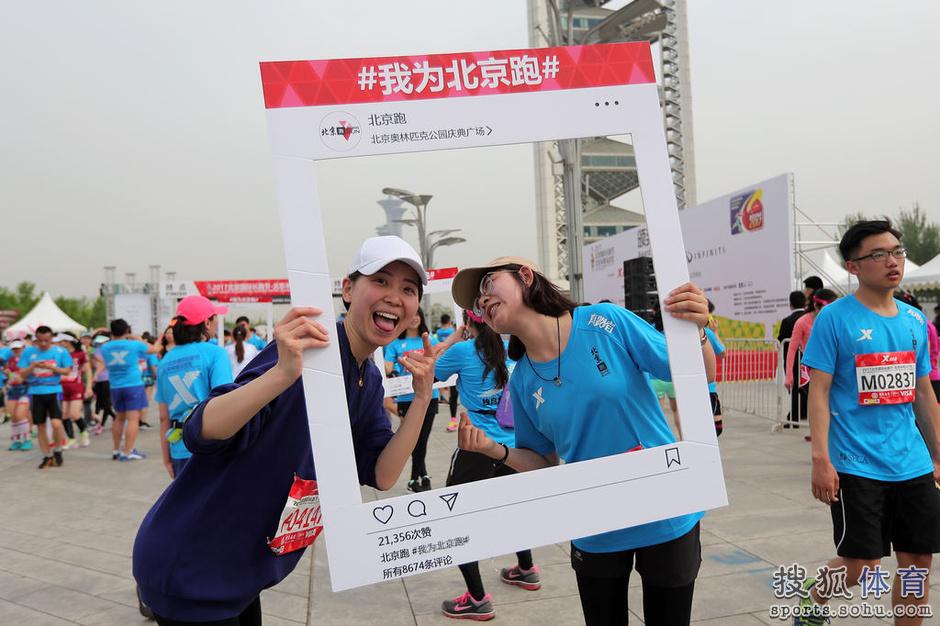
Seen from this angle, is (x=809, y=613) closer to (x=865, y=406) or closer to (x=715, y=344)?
(x=865, y=406)

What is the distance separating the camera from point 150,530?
1711 millimetres

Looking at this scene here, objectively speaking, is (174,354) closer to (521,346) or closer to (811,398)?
(521,346)

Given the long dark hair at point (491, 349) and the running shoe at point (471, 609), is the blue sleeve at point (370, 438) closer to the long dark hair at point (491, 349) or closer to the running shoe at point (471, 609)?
the long dark hair at point (491, 349)

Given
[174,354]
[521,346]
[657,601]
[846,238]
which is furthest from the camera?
[174,354]

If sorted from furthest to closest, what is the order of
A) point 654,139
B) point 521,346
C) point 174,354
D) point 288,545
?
point 174,354 < point 521,346 < point 654,139 < point 288,545

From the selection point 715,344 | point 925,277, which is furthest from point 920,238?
point 715,344

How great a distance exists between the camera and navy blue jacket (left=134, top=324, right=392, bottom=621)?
5.43 feet

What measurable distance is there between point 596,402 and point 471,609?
2346 millimetres

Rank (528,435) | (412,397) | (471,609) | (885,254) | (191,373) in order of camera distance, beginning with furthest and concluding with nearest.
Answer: (412,397) → (191,373) → (471,609) → (885,254) → (528,435)

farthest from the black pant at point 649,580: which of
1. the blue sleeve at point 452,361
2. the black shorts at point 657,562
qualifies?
the blue sleeve at point 452,361

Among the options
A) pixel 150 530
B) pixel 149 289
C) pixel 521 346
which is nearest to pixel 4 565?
pixel 150 530

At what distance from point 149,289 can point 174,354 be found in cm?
3051

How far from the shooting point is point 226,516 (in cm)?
167

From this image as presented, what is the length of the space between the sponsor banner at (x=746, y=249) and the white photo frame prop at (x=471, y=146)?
357 inches
